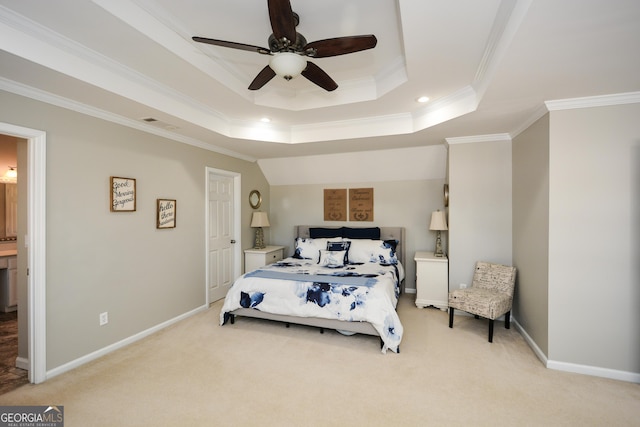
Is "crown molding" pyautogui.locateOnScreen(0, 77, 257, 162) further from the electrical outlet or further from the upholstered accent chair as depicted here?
the upholstered accent chair

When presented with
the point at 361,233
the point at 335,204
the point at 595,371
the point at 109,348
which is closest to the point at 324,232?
the point at 335,204

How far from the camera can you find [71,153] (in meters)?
2.65

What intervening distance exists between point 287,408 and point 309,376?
43 cm

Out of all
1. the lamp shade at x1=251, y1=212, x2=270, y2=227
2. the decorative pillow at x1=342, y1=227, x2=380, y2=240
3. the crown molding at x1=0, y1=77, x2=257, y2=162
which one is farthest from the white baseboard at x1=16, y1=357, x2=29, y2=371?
the decorative pillow at x1=342, y1=227, x2=380, y2=240

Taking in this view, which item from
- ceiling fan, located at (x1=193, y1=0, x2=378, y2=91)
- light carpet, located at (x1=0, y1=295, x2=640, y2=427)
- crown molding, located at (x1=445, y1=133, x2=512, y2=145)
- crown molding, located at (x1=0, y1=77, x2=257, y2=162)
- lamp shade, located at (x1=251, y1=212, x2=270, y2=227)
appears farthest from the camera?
lamp shade, located at (x1=251, y1=212, x2=270, y2=227)

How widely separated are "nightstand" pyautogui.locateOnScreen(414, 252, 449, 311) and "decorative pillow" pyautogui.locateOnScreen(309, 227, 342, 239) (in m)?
1.50

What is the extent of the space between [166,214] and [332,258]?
227 centimetres

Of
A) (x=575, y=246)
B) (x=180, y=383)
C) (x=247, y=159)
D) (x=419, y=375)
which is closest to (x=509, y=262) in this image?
(x=575, y=246)

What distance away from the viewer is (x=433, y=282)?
4.17 m

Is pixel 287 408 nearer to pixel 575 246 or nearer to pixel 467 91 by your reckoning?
pixel 575 246

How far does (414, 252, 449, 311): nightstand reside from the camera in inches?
161

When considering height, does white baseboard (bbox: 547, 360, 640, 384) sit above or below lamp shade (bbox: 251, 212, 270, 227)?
below

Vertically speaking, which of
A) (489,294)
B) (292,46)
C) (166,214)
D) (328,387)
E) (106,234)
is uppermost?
(292,46)

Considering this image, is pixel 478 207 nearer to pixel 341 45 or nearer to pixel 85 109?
pixel 341 45
